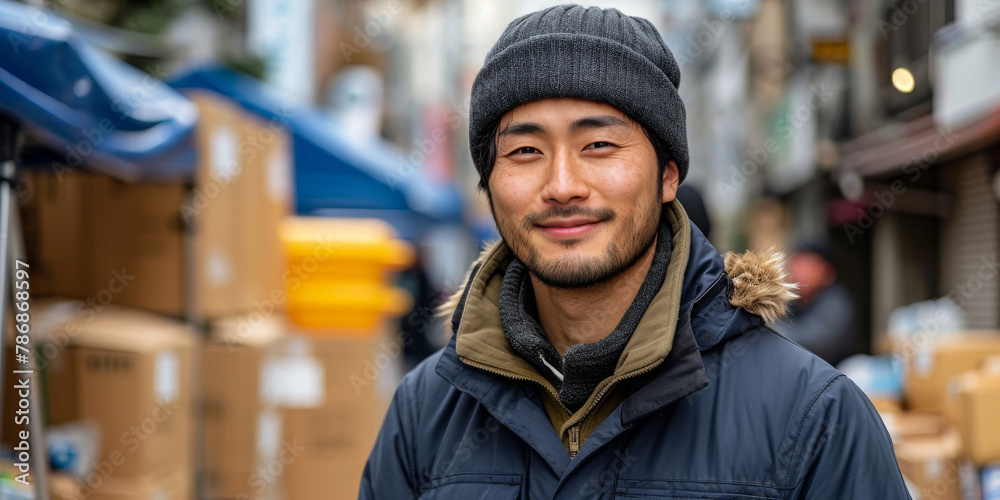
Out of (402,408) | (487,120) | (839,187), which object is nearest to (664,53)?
(487,120)

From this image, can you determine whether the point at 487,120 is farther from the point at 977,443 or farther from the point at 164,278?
the point at 164,278

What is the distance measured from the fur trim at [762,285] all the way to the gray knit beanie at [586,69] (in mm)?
294

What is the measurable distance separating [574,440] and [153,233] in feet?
12.1

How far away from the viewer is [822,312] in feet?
18.0

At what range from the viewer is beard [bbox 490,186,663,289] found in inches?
67.3

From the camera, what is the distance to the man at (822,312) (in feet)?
17.7

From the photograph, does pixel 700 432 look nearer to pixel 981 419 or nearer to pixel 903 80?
pixel 981 419

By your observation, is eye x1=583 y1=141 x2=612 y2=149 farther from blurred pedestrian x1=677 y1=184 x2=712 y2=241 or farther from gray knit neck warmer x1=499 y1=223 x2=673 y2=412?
blurred pedestrian x1=677 y1=184 x2=712 y2=241

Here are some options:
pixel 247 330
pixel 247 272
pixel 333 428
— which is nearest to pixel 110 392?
pixel 247 330

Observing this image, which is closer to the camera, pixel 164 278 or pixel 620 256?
pixel 620 256

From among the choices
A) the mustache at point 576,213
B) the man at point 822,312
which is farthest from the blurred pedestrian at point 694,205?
the man at point 822,312

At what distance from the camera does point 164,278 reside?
4668 mm

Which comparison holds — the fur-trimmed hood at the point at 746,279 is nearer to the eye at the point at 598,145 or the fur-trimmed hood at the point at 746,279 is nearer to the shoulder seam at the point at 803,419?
the shoulder seam at the point at 803,419

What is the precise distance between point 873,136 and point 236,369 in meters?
9.64
